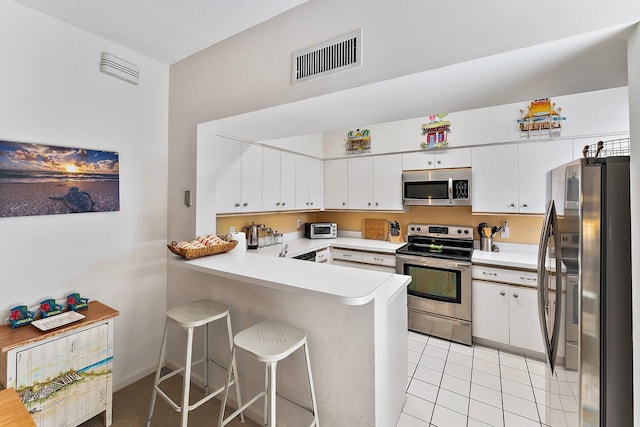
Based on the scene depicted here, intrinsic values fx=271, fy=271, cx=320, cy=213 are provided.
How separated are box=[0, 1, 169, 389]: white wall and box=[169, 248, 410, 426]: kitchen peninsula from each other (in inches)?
29.0

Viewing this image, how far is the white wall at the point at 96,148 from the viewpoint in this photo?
64.7 inches

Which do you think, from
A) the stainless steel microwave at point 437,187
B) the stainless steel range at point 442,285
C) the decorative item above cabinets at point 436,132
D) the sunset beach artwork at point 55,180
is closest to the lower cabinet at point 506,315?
the stainless steel range at point 442,285

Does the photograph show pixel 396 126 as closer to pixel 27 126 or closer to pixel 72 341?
pixel 27 126

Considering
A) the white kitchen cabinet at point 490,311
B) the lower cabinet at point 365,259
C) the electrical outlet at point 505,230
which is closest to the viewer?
the white kitchen cabinet at point 490,311

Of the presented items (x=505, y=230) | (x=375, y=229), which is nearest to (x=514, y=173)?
(x=505, y=230)

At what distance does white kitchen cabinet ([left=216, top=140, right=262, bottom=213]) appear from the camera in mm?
2586

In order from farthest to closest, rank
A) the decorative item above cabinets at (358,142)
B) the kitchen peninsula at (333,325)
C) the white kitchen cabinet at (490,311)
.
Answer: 1. the decorative item above cabinets at (358,142)
2. the white kitchen cabinet at (490,311)
3. the kitchen peninsula at (333,325)

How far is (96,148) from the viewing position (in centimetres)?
198

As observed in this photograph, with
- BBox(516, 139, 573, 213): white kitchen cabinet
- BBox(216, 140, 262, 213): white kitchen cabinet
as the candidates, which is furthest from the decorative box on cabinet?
BBox(516, 139, 573, 213): white kitchen cabinet

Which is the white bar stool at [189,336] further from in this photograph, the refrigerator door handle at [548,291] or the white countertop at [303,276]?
the refrigerator door handle at [548,291]

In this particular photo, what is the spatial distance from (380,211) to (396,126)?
1.14m

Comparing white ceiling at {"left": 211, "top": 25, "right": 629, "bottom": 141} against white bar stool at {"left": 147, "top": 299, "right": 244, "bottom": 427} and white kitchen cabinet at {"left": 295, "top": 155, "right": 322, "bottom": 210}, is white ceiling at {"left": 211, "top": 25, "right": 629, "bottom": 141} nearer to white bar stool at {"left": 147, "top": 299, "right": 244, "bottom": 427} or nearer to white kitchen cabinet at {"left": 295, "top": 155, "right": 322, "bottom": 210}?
white bar stool at {"left": 147, "top": 299, "right": 244, "bottom": 427}

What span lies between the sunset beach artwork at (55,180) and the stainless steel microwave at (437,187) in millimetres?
3063

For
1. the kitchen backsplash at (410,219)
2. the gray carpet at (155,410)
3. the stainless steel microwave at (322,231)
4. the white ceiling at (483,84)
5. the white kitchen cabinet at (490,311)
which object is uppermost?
the white ceiling at (483,84)
